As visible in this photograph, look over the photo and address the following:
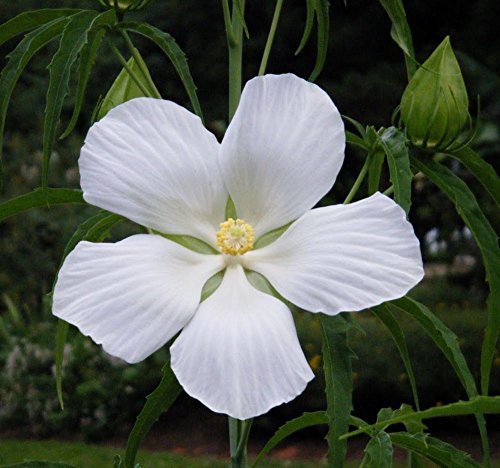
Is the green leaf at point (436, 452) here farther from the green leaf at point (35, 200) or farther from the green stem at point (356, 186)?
the green leaf at point (35, 200)

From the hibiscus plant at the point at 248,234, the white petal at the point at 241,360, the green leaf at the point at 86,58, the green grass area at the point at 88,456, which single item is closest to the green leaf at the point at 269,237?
the hibiscus plant at the point at 248,234

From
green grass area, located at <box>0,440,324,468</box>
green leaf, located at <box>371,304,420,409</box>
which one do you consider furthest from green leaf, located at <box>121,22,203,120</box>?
green grass area, located at <box>0,440,324,468</box>

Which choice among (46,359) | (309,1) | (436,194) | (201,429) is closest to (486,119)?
(436,194)

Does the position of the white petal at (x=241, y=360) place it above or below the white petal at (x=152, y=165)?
below

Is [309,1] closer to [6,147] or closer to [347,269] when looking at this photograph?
[347,269]

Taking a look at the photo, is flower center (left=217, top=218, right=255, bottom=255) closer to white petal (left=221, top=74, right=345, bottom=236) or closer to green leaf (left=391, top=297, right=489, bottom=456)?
white petal (left=221, top=74, right=345, bottom=236)

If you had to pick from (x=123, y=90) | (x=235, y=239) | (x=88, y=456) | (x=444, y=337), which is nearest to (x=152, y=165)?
(x=235, y=239)
